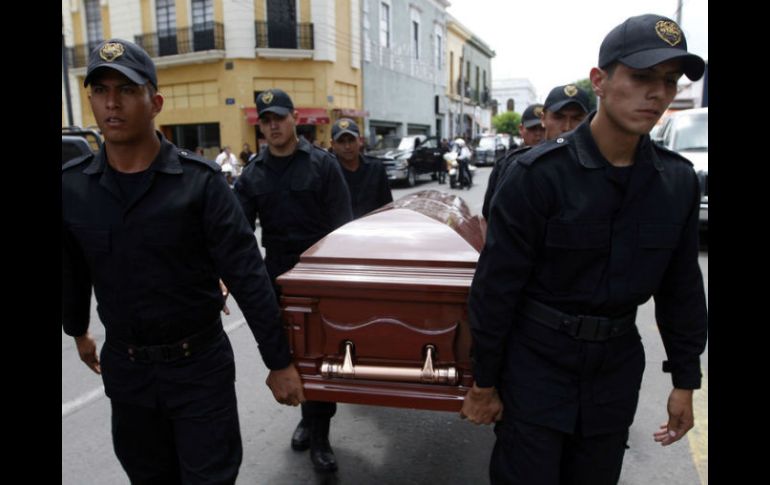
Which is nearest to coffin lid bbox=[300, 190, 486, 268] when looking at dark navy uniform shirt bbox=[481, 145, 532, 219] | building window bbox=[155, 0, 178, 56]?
dark navy uniform shirt bbox=[481, 145, 532, 219]

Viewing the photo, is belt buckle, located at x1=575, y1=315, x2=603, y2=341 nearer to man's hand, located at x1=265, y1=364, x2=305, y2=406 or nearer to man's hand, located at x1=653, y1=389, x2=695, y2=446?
man's hand, located at x1=653, y1=389, x2=695, y2=446

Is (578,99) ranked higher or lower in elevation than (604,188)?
higher

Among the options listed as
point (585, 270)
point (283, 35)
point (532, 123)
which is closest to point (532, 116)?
point (532, 123)

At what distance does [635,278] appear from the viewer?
5.31 feet

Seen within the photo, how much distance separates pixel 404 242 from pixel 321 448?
112 cm

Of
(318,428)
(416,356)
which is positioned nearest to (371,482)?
(318,428)

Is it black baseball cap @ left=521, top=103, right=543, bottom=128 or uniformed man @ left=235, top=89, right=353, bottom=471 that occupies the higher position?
black baseball cap @ left=521, top=103, right=543, bottom=128

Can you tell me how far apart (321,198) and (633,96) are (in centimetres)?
188

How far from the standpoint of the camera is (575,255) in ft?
5.22

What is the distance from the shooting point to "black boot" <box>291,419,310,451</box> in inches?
115

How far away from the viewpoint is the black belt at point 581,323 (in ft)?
5.28

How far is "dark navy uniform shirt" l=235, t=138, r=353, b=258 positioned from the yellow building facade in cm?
1715
